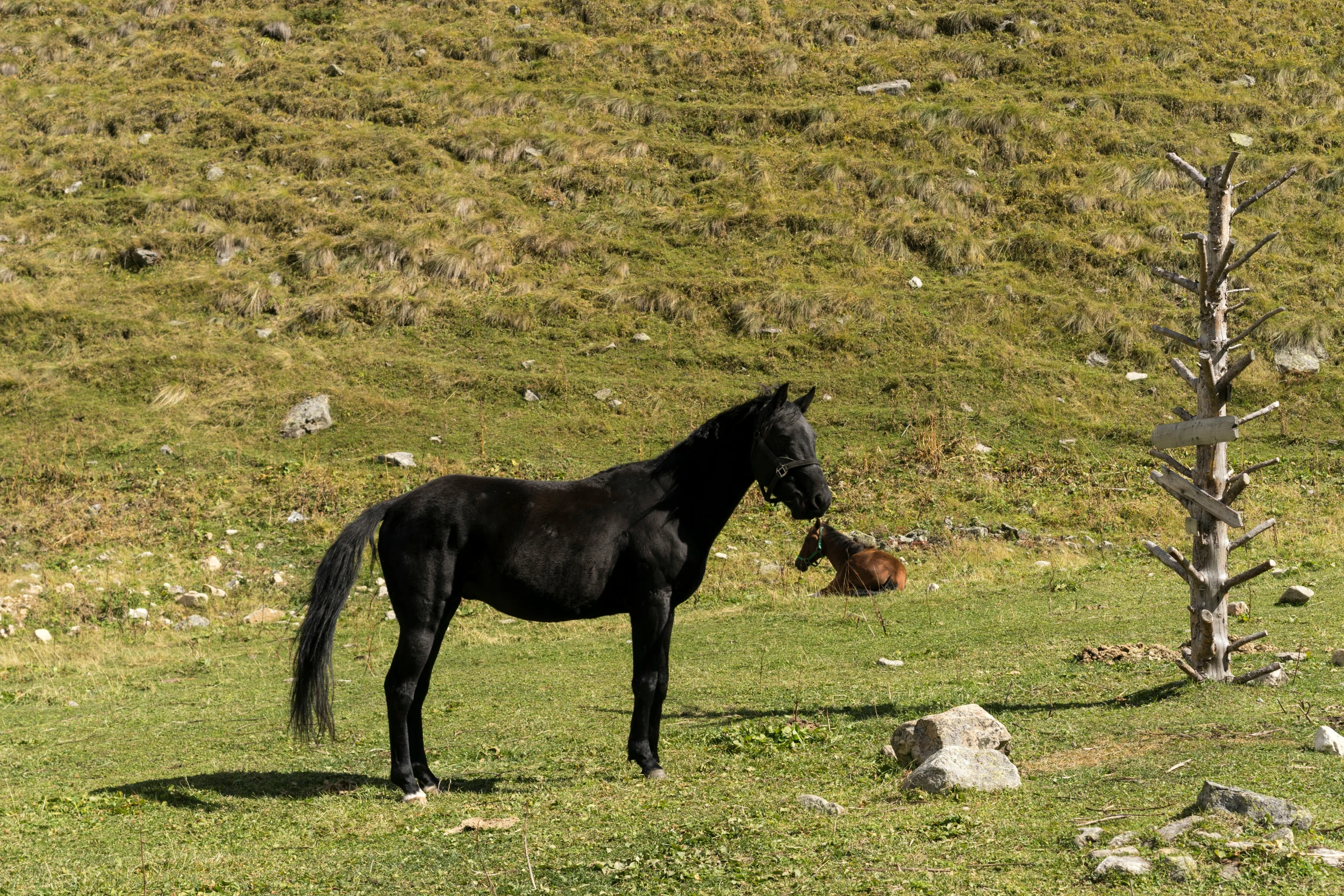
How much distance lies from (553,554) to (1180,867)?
4879mm

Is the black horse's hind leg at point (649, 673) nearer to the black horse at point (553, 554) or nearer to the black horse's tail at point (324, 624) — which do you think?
the black horse at point (553, 554)

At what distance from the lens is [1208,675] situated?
33.2ft

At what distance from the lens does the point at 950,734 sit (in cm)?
797

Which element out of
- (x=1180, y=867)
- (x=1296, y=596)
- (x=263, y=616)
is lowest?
(x=263, y=616)

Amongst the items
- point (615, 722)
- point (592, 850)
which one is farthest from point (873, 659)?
point (592, 850)

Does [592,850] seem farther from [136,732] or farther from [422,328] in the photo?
[422,328]

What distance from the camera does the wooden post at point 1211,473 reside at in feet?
33.0

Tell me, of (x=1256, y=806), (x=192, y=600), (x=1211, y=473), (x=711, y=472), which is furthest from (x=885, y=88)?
(x=1256, y=806)

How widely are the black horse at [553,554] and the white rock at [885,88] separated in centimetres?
3396

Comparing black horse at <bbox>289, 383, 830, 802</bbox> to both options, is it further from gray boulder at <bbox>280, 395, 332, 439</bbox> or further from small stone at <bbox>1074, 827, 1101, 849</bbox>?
gray boulder at <bbox>280, 395, 332, 439</bbox>

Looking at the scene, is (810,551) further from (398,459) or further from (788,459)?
(398,459)

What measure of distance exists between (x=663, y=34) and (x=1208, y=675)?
39.3 metres

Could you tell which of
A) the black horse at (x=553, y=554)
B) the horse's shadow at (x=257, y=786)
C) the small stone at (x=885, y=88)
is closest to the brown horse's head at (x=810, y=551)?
the black horse at (x=553, y=554)

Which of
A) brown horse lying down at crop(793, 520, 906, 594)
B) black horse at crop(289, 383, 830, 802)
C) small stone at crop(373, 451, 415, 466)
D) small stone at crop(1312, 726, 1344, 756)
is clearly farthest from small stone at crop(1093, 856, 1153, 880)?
small stone at crop(373, 451, 415, 466)
